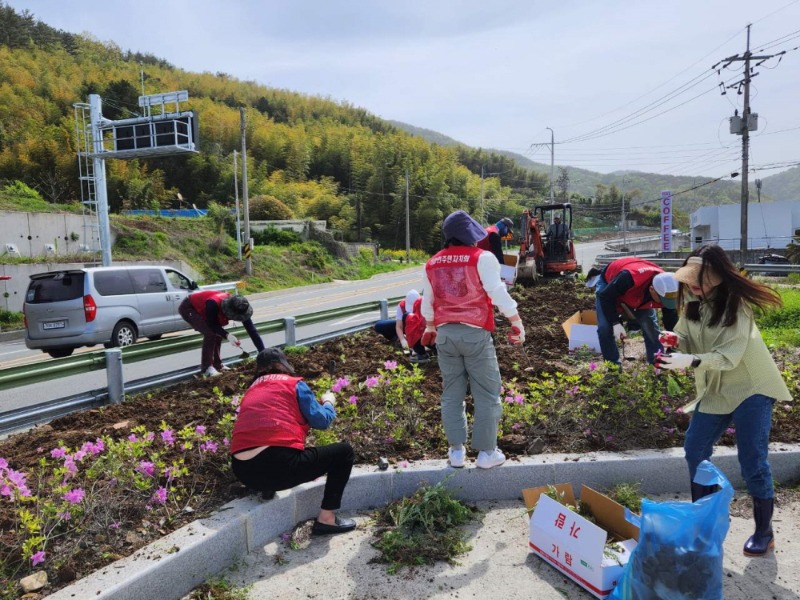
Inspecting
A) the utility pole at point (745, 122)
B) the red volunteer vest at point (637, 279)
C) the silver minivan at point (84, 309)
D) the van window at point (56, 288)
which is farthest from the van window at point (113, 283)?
the utility pole at point (745, 122)

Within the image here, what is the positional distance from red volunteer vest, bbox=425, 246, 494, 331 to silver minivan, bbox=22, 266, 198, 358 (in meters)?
9.10

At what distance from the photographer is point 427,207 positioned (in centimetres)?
5656

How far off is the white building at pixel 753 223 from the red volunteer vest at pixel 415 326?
49.0m

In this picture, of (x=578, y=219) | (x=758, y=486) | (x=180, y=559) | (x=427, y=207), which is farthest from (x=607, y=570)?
(x=578, y=219)

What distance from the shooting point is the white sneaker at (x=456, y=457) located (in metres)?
3.58

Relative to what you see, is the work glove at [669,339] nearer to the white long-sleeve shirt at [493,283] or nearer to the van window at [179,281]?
the white long-sleeve shirt at [493,283]

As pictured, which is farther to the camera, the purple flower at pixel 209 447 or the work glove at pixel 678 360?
the purple flower at pixel 209 447

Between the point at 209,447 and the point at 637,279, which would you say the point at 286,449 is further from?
the point at 637,279

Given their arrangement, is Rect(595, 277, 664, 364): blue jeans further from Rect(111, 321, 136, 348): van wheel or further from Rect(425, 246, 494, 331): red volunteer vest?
Rect(111, 321, 136, 348): van wheel

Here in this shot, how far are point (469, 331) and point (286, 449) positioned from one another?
135 centimetres

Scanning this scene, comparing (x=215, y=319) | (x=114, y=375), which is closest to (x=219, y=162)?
(x=215, y=319)

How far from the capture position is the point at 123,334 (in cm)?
1119

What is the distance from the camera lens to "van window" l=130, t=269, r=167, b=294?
1170 centimetres

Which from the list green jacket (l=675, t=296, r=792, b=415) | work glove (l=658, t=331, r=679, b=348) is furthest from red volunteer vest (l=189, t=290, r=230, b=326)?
green jacket (l=675, t=296, r=792, b=415)
